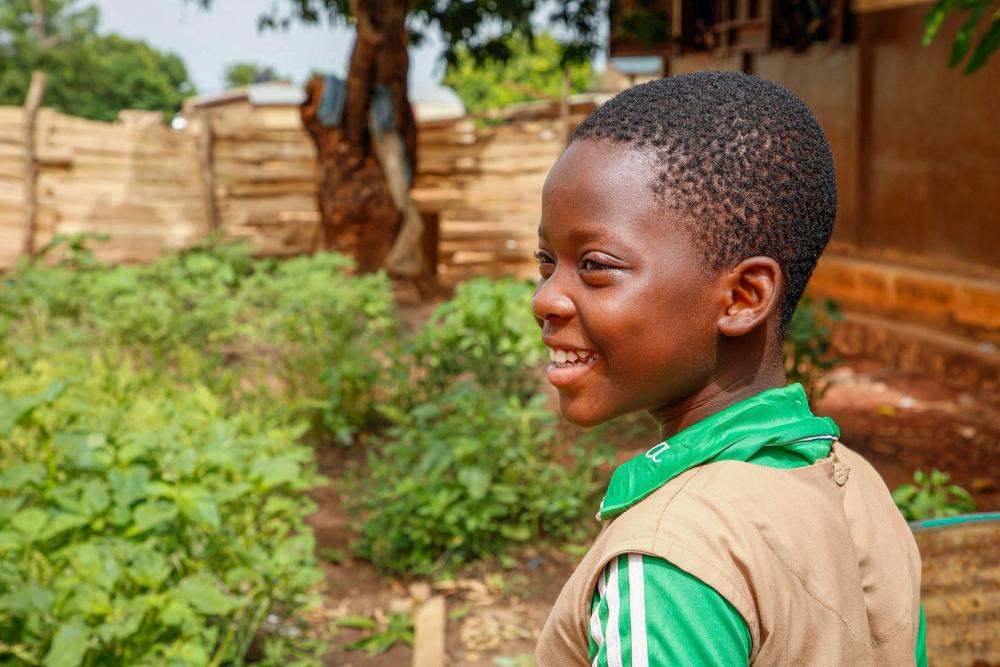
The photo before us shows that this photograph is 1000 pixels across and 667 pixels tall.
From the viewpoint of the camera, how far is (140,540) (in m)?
2.45

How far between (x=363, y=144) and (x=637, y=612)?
8758 mm

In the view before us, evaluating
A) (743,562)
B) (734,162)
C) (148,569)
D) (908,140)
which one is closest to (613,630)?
(743,562)

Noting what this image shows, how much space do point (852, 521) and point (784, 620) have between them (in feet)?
0.75

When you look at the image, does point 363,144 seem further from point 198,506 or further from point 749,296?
point 749,296

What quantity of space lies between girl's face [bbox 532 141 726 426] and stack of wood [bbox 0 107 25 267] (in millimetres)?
10601

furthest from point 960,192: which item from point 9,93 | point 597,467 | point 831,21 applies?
point 9,93

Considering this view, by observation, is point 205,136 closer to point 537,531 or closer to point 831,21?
point 831,21

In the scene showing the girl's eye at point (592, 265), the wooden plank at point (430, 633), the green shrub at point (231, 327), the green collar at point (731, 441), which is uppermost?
the girl's eye at point (592, 265)

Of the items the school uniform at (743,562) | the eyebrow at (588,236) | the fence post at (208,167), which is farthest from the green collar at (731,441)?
the fence post at (208,167)

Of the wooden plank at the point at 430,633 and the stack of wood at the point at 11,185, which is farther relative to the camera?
the stack of wood at the point at 11,185

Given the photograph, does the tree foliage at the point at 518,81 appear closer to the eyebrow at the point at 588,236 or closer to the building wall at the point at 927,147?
the building wall at the point at 927,147

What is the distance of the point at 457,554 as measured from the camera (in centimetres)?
373

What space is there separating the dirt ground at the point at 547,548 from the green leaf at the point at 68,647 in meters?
1.22

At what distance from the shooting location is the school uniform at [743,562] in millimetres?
948
